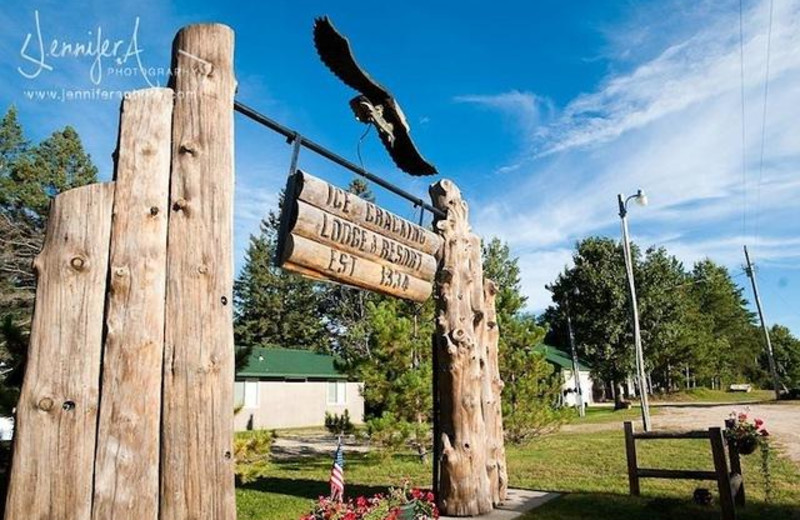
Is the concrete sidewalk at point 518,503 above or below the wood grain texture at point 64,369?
below

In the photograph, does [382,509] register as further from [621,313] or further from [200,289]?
[621,313]

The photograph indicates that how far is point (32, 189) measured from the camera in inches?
987

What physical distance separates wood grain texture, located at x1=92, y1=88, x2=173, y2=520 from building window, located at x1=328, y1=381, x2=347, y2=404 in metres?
25.2

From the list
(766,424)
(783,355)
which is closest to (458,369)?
(766,424)

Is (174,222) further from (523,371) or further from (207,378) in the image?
(523,371)

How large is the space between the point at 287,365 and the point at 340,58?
22.6 metres

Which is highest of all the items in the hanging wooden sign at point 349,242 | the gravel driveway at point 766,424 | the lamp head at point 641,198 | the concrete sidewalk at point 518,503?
the lamp head at point 641,198

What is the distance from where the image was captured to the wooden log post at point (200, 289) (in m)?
2.23

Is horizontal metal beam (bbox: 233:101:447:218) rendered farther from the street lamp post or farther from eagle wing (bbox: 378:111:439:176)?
the street lamp post

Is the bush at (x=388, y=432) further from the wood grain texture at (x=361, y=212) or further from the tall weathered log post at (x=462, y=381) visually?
the wood grain texture at (x=361, y=212)

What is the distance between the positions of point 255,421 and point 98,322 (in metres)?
21.9

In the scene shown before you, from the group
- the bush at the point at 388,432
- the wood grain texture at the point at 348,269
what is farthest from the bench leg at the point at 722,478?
the bush at the point at 388,432

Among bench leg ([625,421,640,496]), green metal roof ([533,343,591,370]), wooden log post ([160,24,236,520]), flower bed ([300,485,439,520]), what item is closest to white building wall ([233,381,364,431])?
green metal roof ([533,343,591,370])

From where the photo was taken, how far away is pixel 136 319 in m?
2.25
